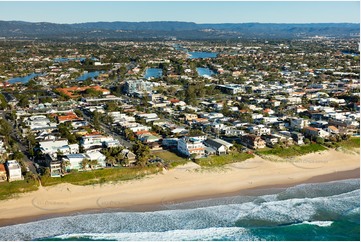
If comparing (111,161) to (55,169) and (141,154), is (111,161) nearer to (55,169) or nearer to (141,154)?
(141,154)

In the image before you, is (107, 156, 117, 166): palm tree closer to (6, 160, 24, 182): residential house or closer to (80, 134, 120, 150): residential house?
→ (80, 134, 120, 150): residential house

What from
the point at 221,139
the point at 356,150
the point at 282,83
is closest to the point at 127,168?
the point at 221,139

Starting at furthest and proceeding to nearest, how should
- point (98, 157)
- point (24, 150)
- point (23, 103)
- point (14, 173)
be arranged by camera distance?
point (23, 103) → point (24, 150) → point (98, 157) → point (14, 173)

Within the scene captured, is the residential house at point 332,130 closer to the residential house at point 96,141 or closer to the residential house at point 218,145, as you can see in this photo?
the residential house at point 218,145

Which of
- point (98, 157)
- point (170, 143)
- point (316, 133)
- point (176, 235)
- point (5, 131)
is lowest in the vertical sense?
point (176, 235)

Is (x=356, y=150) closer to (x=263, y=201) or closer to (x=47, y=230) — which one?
(x=263, y=201)

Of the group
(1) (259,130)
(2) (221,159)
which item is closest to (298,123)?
(1) (259,130)
